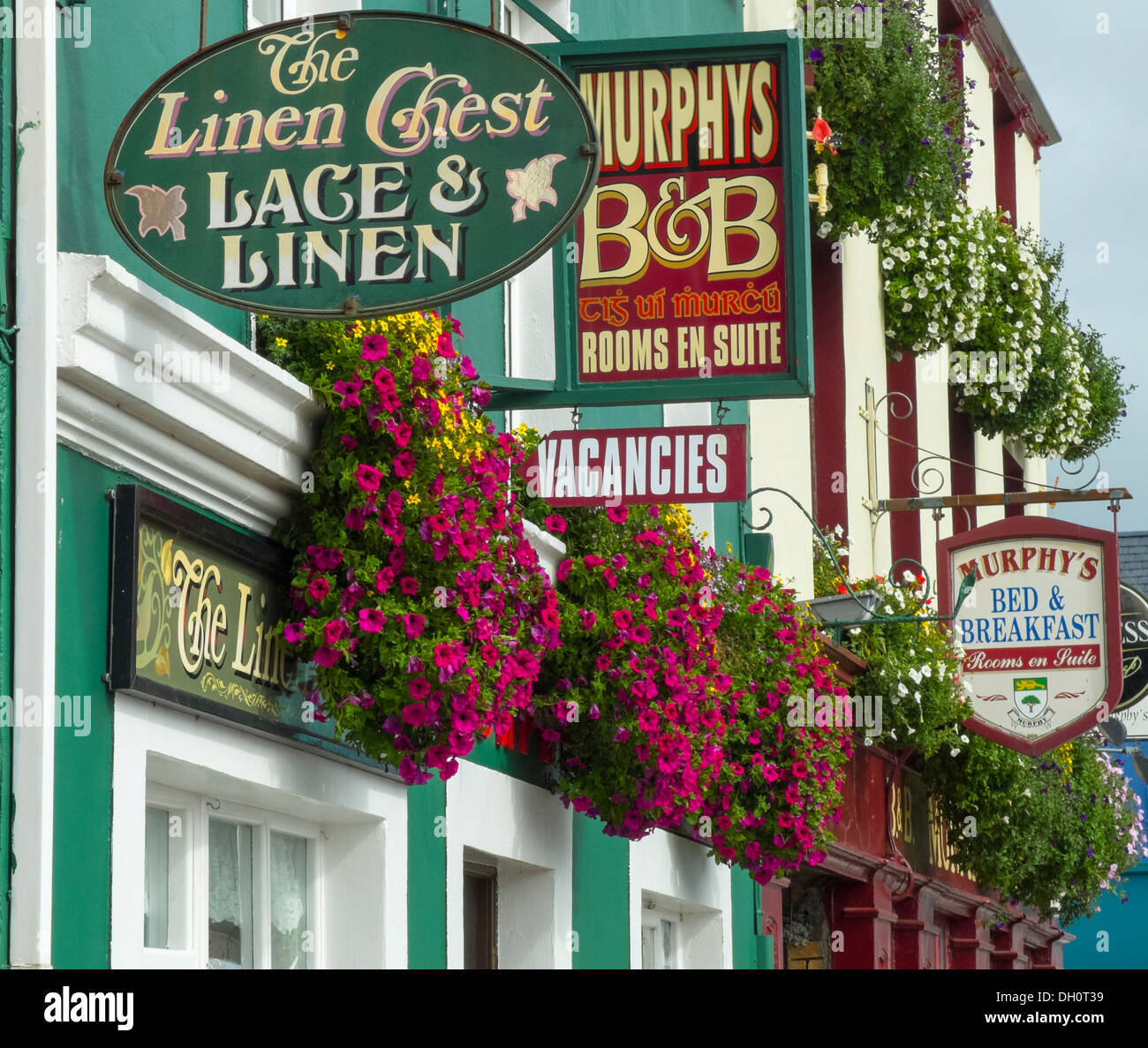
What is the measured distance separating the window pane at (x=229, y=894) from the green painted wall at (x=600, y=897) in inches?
104

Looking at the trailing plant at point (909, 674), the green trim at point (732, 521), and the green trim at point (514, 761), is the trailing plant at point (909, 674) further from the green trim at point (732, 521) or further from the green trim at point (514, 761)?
the green trim at point (514, 761)

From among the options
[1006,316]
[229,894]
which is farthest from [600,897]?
[1006,316]

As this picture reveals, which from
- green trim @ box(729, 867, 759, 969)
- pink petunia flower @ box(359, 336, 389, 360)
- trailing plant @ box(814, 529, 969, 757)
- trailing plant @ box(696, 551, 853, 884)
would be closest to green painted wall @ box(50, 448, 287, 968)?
pink petunia flower @ box(359, 336, 389, 360)

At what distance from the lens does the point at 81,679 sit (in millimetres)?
5023

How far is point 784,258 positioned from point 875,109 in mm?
7328

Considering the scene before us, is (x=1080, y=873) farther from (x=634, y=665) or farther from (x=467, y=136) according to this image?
(x=467, y=136)

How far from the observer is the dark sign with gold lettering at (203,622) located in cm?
520

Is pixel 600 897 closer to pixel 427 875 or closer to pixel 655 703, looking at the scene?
pixel 655 703

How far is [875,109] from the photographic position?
549 inches

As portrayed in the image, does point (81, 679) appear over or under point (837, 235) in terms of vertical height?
under
